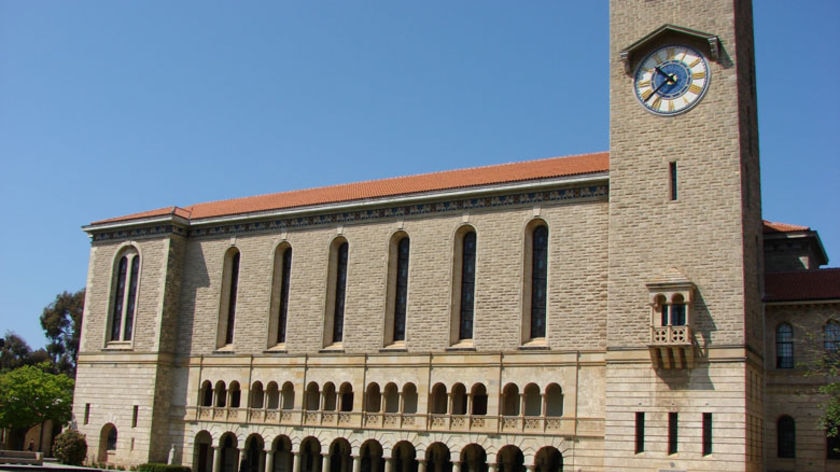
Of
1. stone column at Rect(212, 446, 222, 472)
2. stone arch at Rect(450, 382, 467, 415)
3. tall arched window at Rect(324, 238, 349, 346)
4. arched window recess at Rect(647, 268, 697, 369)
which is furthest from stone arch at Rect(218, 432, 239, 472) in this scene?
arched window recess at Rect(647, 268, 697, 369)

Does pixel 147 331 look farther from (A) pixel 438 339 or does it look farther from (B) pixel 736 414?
(B) pixel 736 414

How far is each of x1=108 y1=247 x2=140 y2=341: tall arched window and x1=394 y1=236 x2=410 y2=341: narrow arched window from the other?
15.6m

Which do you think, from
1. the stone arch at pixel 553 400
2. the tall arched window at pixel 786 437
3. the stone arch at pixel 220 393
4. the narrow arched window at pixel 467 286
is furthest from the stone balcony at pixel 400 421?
the tall arched window at pixel 786 437

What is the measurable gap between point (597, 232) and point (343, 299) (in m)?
13.1

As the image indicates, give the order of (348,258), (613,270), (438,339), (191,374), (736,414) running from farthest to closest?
(191,374) < (348,258) < (438,339) < (613,270) < (736,414)

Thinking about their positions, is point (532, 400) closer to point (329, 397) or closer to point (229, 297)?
point (329, 397)

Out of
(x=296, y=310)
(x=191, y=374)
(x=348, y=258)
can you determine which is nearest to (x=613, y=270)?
(x=348, y=258)

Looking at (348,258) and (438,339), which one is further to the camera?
(348,258)

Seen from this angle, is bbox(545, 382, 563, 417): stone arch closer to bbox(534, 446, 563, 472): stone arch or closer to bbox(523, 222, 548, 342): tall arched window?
bbox(534, 446, 563, 472): stone arch

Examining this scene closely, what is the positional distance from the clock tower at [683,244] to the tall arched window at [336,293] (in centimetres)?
1419

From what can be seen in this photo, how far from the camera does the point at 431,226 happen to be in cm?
4175

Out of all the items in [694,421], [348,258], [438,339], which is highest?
[348,258]

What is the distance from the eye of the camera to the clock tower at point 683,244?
32.4 m

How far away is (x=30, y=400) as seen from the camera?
5531cm
